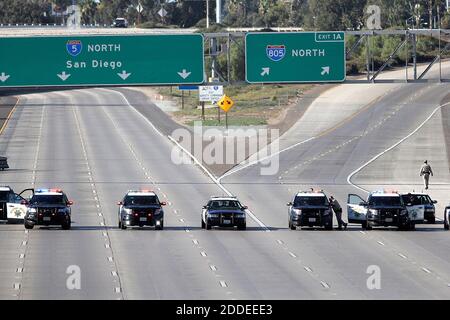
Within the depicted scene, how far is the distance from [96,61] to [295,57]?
26.9 feet

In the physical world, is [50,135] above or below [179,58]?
below

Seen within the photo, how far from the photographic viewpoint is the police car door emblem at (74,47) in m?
56.9

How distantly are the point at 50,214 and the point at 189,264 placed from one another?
41.0 ft

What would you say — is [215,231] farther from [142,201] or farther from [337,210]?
[337,210]

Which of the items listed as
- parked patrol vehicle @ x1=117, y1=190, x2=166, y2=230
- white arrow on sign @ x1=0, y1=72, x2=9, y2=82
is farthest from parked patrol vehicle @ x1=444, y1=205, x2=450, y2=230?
white arrow on sign @ x1=0, y1=72, x2=9, y2=82

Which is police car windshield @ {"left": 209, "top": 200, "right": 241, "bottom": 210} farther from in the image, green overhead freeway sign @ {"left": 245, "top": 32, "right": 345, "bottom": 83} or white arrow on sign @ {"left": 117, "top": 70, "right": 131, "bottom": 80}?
white arrow on sign @ {"left": 117, "top": 70, "right": 131, "bottom": 80}

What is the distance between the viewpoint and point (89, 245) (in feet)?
147

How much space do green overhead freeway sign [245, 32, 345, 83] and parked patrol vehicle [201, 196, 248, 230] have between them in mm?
7583

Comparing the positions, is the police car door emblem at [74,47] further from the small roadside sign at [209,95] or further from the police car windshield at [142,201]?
the small roadside sign at [209,95]

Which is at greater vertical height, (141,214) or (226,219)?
(141,214)

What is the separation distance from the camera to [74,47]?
56.9 meters

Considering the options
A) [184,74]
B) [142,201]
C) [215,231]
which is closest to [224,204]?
[215,231]

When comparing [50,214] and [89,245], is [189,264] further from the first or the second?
[50,214]

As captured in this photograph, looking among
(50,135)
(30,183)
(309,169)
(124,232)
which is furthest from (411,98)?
(124,232)
